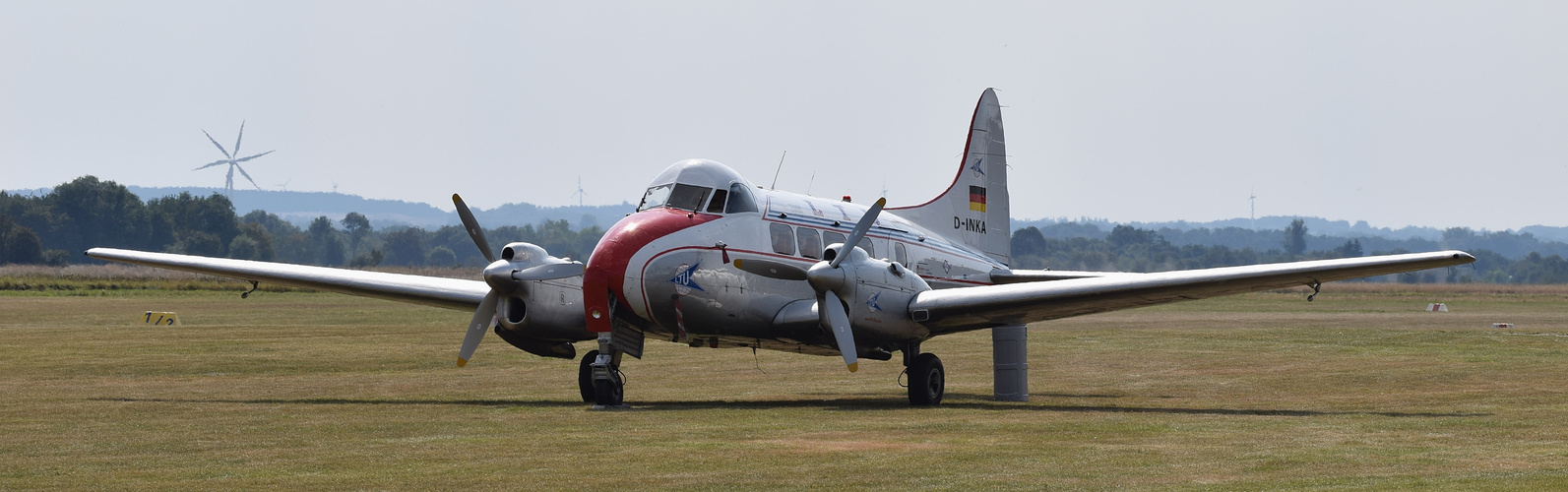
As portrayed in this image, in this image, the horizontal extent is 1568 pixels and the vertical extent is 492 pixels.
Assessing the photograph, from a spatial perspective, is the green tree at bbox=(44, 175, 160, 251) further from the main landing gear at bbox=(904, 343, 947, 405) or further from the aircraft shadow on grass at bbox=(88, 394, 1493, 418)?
the main landing gear at bbox=(904, 343, 947, 405)

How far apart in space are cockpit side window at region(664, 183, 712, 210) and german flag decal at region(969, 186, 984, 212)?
28.3ft

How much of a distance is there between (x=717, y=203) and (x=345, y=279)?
24.7ft

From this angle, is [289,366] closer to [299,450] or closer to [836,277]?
[836,277]

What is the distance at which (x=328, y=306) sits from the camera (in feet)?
230

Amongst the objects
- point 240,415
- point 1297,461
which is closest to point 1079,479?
point 1297,461

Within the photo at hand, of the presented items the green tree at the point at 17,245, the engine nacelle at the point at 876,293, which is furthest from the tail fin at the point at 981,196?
the green tree at the point at 17,245

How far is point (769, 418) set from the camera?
63.9 feet

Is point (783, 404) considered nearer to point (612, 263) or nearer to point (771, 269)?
point (771, 269)

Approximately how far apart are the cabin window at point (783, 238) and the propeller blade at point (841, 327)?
1.20 m

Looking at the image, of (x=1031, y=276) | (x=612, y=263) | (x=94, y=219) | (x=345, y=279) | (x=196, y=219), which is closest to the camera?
(x=612, y=263)

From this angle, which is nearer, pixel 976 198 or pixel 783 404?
pixel 783 404

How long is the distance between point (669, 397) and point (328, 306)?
48896 millimetres

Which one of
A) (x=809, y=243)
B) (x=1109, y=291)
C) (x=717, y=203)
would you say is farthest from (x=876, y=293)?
(x=1109, y=291)

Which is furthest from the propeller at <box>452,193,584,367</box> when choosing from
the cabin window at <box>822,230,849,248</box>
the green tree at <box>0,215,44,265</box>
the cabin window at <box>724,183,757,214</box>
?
the green tree at <box>0,215,44,265</box>
